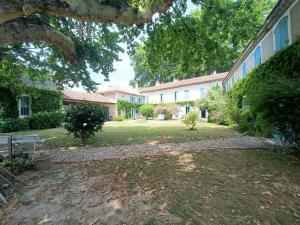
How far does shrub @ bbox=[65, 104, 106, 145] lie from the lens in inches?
328

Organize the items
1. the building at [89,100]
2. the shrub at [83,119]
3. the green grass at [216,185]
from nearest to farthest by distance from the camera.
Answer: the green grass at [216,185]
the shrub at [83,119]
the building at [89,100]

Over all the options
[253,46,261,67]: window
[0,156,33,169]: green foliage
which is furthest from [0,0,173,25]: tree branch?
[253,46,261,67]: window

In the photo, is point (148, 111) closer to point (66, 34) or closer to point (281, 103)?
point (66, 34)

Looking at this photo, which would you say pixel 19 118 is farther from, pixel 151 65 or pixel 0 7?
pixel 0 7

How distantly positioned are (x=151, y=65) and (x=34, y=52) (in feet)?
23.1

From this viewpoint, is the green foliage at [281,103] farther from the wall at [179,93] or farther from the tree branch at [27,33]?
the wall at [179,93]

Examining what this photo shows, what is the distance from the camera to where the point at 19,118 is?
16.7 m

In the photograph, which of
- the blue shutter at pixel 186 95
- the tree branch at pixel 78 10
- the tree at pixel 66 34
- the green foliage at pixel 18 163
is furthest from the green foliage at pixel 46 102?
the blue shutter at pixel 186 95

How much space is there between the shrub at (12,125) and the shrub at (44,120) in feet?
2.67

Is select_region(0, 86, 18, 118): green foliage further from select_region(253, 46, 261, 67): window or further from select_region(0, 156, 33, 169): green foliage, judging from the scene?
select_region(253, 46, 261, 67): window

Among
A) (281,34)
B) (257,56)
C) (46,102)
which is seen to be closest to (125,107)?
(46,102)

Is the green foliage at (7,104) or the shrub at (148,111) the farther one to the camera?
the shrub at (148,111)

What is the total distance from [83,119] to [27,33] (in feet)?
14.6

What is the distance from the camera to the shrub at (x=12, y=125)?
50.6 ft
